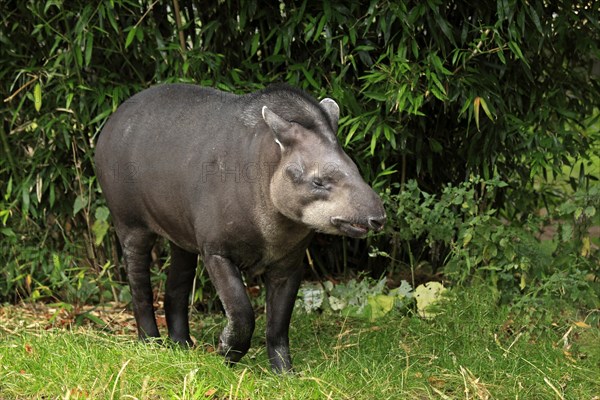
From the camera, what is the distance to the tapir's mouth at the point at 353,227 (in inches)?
186

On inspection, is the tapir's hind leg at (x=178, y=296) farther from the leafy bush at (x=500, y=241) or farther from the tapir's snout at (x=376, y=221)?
the tapir's snout at (x=376, y=221)

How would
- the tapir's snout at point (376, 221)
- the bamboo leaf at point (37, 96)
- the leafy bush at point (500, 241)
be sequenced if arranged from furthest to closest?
1. the bamboo leaf at point (37, 96)
2. the leafy bush at point (500, 241)
3. the tapir's snout at point (376, 221)

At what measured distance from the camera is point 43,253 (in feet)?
22.9

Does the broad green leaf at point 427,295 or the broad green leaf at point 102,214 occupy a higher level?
the broad green leaf at point 102,214

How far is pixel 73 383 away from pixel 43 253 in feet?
7.90

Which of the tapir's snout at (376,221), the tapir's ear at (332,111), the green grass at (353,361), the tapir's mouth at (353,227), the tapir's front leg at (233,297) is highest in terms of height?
the tapir's ear at (332,111)

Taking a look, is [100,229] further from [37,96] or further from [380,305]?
[380,305]

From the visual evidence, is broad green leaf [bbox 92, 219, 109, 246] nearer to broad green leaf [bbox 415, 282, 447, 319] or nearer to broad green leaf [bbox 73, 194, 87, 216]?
broad green leaf [bbox 73, 194, 87, 216]

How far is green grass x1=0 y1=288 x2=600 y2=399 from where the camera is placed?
15.6 feet

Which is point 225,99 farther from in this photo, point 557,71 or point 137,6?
point 557,71

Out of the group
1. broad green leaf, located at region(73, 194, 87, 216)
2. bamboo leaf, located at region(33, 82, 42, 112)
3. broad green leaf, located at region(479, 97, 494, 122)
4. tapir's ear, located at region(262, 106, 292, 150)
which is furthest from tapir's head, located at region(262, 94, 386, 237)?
broad green leaf, located at region(73, 194, 87, 216)

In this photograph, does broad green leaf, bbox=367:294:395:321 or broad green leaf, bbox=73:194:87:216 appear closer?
broad green leaf, bbox=367:294:395:321

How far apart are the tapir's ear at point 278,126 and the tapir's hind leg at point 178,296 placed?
130 cm

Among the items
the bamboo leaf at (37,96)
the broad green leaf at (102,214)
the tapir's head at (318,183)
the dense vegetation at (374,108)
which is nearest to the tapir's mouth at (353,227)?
the tapir's head at (318,183)
